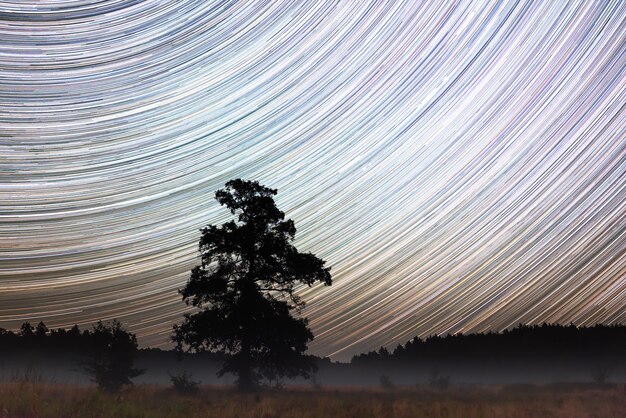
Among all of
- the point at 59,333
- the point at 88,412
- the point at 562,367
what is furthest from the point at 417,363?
the point at 88,412

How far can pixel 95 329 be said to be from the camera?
94.9ft

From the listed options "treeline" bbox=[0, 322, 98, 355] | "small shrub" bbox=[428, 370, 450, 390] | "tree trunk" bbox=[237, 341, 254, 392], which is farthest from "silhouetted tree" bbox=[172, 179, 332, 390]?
"treeline" bbox=[0, 322, 98, 355]

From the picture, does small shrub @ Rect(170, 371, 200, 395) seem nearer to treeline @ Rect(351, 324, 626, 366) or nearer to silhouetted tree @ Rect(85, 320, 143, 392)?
silhouetted tree @ Rect(85, 320, 143, 392)

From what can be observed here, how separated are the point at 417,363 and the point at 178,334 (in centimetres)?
9430

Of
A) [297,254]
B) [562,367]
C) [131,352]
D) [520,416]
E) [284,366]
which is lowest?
→ [562,367]

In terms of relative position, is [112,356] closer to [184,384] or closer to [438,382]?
[184,384]

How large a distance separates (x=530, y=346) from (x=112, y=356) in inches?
3090

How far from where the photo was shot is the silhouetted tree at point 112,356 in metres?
26.0

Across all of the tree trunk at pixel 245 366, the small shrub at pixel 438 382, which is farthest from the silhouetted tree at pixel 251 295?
the small shrub at pixel 438 382

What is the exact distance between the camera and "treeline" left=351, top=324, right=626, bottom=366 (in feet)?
261

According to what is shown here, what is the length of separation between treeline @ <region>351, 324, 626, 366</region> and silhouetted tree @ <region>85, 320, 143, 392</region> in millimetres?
57272

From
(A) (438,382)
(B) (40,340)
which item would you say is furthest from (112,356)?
(B) (40,340)

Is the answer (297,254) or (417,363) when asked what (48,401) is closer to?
(297,254)

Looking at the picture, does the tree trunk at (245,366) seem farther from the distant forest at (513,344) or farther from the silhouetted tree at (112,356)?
the distant forest at (513,344)
